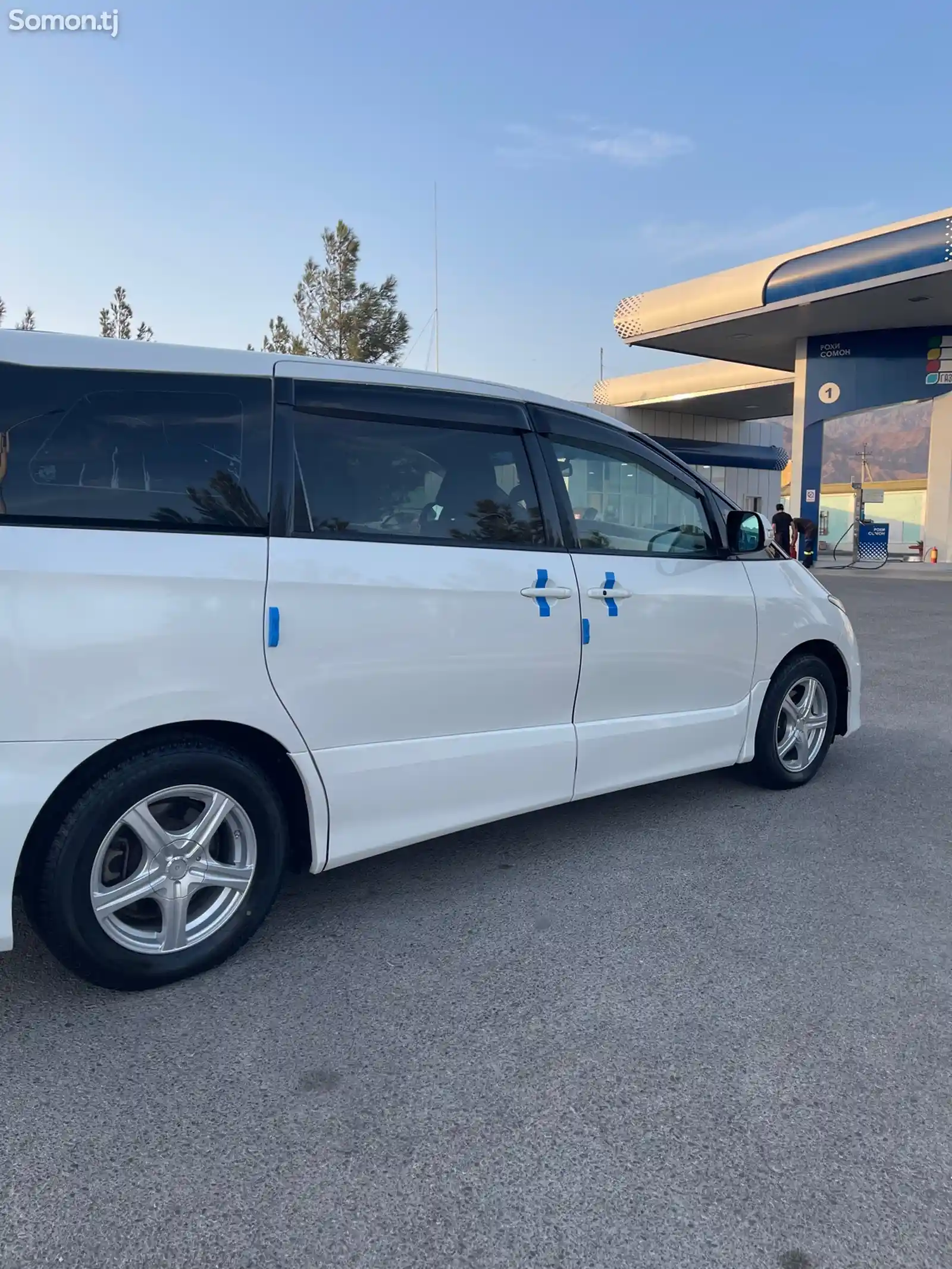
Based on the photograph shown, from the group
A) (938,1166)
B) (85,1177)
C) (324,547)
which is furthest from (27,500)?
(938,1166)

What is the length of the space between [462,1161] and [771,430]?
4326cm

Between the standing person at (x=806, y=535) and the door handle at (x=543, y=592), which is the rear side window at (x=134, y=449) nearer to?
the door handle at (x=543, y=592)

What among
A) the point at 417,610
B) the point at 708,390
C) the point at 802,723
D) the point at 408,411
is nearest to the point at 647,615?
the point at 417,610

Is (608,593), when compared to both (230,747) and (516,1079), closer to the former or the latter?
(230,747)

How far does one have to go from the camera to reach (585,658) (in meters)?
3.56

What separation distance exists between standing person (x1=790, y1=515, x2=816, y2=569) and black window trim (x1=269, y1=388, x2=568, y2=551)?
57.0ft

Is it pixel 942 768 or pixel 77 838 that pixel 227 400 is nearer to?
pixel 77 838

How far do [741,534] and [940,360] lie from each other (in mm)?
21377

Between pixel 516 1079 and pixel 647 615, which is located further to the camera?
pixel 647 615

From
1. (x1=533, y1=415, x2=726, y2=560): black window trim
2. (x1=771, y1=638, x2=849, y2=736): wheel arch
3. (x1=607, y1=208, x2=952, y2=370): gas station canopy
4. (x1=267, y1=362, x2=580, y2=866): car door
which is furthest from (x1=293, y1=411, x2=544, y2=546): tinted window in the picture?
(x1=607, y1=208, x2=952, y2=370): gas station canopy

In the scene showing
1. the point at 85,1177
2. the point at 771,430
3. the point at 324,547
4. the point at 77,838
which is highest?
the point at 771,430

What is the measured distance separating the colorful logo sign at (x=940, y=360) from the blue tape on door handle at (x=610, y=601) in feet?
72.6

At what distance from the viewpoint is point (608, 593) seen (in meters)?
3.63

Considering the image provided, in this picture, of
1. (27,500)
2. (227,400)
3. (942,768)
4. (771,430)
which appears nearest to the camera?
(27,500)
